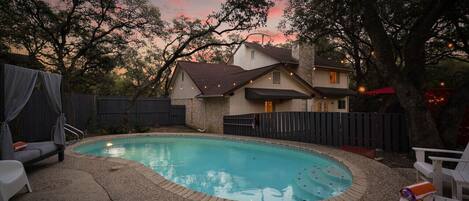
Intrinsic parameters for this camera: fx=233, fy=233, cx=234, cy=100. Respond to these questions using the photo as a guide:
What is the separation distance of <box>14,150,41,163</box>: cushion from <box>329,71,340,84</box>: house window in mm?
22657

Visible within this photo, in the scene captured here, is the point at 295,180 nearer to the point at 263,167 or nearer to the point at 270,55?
the point at 263,167

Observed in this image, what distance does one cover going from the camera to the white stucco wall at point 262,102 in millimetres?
15938

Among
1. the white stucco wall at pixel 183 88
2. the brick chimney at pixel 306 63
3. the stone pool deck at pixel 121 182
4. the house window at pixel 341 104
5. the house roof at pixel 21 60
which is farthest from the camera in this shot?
the house window at pixel 341 104

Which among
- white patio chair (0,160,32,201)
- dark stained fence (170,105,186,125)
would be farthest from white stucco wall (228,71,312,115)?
white patio chair (0,160,32,201)

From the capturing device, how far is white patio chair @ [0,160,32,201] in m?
3.59

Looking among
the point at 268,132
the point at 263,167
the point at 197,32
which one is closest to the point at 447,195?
the point at 263,167

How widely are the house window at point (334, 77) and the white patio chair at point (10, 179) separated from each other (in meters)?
23.2

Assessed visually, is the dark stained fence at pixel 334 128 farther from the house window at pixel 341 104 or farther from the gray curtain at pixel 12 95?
the house window at pixel 341 104

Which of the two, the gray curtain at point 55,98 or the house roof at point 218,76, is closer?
the gray curtain at point 55,98

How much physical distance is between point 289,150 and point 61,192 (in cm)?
797

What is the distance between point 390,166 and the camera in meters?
6.54

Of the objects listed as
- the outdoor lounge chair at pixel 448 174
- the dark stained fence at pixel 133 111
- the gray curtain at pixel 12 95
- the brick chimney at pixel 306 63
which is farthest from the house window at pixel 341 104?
the gray curtain at pixel 12 95

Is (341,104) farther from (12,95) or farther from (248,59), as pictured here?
(12,95)

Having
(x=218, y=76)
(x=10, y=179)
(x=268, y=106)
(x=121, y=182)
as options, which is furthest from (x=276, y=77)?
(x=10, y=179)
